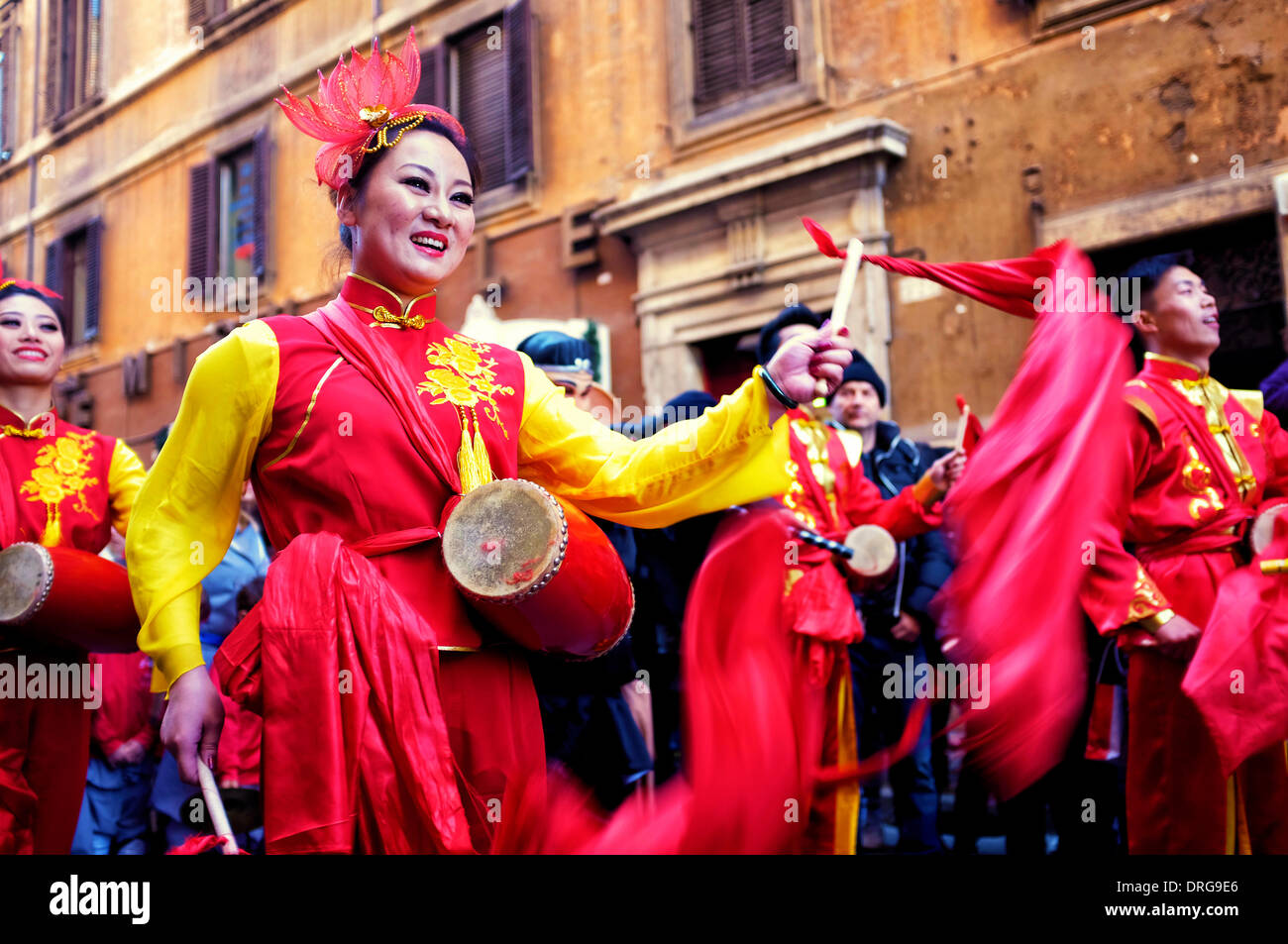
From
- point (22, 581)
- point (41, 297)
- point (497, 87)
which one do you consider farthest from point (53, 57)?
point (22, 581)

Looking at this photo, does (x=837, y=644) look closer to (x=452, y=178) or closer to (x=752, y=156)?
(x=452, y=178)

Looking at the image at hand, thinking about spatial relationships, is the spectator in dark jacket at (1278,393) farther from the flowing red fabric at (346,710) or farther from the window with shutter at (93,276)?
the window with shutter at (93,276)

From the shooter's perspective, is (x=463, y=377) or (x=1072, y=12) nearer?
(x=463, y=377)

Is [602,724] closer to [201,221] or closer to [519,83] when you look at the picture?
[519,83]

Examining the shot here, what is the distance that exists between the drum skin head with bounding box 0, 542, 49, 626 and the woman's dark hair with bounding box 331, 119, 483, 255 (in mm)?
1391

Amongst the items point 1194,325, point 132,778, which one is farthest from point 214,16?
point 1194,325

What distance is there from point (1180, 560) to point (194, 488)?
259 centimetres

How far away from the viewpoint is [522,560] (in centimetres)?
193

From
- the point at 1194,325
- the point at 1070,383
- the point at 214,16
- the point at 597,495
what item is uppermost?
the point at 214,16

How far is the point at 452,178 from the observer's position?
7.46ft

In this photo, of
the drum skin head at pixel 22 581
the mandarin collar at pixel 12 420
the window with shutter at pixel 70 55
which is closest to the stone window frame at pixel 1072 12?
the window with shutter at pixel 70 55

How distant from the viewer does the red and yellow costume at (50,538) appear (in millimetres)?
3420
